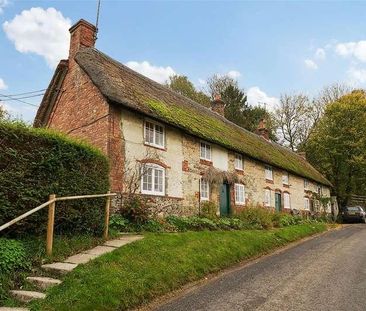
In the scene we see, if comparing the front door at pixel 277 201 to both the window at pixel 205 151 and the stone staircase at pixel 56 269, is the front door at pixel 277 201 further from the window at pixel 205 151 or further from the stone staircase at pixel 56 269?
the stone staircase at pixel 56 269

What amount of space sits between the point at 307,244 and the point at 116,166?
911 cm

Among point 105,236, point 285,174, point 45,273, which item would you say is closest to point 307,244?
point 105,236

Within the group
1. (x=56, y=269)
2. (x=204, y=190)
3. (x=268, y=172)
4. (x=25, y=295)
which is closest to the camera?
(x=25, y=295)

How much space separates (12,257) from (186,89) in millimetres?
45165

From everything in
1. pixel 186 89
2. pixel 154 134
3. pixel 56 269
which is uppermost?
pixel 186 89

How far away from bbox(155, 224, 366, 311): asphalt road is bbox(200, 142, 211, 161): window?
804 cm

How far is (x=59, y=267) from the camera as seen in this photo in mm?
7484

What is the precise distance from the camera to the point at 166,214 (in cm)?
1620

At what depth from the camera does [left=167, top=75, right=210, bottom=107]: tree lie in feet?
165

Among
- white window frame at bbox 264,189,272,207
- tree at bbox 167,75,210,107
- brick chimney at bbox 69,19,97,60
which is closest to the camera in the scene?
brick chimney at bbox 69,19,97,60

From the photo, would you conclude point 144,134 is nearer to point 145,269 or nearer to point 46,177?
point 46,177

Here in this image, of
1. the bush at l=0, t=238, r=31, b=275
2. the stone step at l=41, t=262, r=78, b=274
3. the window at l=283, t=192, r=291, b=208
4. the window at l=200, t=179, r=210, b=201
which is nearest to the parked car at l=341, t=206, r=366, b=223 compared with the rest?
the window at l=283, t=192, r=291, b=208

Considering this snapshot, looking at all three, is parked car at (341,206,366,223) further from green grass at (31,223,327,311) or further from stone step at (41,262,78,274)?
stone step at (41,262,78,274)

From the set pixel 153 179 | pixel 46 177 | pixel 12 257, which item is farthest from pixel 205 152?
pixel 12 257
